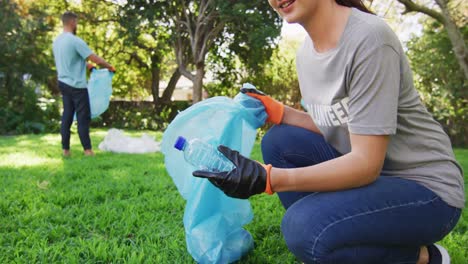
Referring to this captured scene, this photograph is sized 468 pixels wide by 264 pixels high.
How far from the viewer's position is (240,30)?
11062 millimetres

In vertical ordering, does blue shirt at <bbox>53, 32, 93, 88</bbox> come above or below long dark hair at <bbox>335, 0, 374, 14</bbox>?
below

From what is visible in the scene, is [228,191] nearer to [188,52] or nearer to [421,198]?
[421,198]

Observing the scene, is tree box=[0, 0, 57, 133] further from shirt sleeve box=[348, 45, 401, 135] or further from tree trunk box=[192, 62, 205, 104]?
shirt sleeve box=[348, 45, 401, 135]

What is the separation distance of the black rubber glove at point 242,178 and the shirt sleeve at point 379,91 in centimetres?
33

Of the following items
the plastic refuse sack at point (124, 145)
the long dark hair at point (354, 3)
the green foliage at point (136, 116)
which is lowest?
the green foliage at point (136, 116)

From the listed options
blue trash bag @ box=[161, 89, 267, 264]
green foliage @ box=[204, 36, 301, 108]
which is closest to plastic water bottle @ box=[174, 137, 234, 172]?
blue trash bag @ box=[161, 89, 267, 264]

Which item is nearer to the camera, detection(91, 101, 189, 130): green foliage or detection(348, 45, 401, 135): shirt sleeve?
detection(348, 45, 401, 135): shirt sleeve

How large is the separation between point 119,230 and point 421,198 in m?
1.48

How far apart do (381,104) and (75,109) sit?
405 cm

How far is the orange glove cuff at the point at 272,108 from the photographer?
181 centimetres

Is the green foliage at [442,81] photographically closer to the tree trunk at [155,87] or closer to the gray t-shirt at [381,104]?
the gray t-shirt at [381,104]

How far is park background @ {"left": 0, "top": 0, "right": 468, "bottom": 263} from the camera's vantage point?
200 centimetres

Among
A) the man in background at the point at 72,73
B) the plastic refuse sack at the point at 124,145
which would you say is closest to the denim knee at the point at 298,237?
the man in background at the point at 72,73

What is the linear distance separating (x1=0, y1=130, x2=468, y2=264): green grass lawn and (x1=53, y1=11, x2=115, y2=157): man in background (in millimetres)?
996
